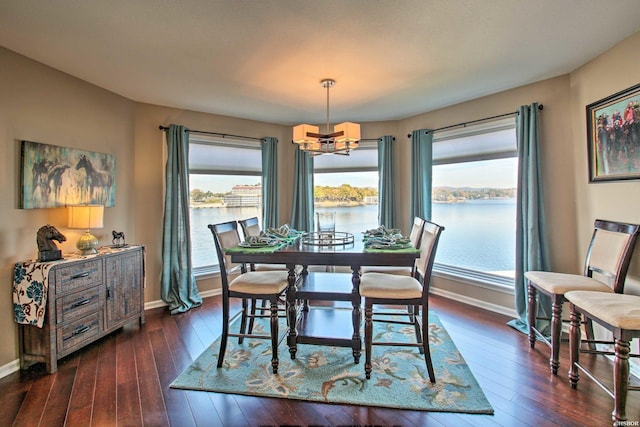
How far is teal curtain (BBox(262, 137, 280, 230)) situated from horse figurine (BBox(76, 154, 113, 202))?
6.36 ft

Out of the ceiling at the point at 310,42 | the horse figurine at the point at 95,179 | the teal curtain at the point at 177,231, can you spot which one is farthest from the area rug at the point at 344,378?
the ceiling at the point at 310,42

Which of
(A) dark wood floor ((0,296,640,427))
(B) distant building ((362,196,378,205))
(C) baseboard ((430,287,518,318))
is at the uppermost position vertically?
(B) distant building ((362,196,378,205))

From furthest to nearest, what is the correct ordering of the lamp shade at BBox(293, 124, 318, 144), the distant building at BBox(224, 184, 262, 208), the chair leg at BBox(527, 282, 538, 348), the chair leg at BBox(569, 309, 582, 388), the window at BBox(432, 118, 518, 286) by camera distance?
the distant building at BBox(224, 184, 262, 208) < the window at BBox(432, 118, 518, 286) < the lamp shade at BBox(293, 124, 318, 144) < the chair leg at BBox(527, 282, 538, 348) < the chair leg at BBox(569, 309, 582, 388)

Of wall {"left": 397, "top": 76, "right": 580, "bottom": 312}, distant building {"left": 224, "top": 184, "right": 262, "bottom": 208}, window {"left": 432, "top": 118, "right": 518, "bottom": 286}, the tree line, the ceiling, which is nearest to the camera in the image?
the ceiling

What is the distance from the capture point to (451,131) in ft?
13.2

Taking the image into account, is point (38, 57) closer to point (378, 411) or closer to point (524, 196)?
point (378, 411)

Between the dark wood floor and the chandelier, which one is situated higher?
the chandelier

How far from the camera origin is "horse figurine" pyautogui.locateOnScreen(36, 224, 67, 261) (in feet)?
8.13

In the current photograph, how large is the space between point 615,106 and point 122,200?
194 inches

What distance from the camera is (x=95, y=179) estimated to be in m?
3.16

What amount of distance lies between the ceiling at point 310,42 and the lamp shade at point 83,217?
129 centimetres

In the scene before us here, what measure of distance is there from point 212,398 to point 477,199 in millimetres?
3612

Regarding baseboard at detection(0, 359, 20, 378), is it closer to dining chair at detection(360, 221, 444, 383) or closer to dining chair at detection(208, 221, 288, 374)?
dining chair at detection(208, 221, 288, 374)

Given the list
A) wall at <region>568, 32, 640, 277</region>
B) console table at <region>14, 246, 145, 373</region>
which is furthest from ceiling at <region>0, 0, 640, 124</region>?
console table at <region>14, 246, 145, 373</region>
